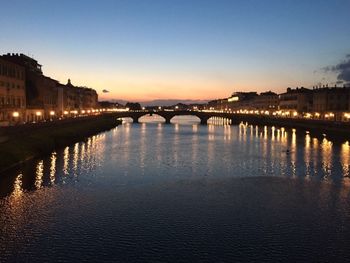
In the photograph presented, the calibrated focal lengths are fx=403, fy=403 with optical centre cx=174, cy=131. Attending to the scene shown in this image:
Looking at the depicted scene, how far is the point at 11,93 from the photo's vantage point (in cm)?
7288

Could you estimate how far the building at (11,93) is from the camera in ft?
222

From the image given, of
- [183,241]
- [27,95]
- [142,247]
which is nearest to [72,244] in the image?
[142,247]

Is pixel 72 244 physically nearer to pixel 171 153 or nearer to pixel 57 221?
pixel 57 221

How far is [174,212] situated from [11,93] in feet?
187

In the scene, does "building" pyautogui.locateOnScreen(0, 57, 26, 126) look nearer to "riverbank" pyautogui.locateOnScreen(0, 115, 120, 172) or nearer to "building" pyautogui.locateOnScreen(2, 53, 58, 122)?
"building" pyautogui.locateOnScreen(2, 53, 58, 122)

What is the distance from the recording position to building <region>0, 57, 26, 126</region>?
6769 cm

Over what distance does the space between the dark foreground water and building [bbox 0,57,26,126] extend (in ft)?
87.4

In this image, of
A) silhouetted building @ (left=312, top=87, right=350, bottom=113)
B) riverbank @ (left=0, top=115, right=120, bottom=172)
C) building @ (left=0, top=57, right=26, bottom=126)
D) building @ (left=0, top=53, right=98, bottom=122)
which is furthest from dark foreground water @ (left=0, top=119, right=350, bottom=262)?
silhouetted building @ (left=312, top=87, right=350, bottom=113)

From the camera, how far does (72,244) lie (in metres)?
20.2

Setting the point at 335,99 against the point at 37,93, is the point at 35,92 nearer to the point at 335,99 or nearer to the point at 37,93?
the point at 37,93

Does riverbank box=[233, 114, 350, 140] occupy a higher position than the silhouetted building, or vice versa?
the silhouetted building

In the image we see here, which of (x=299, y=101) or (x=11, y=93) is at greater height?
(x=11, y=93)

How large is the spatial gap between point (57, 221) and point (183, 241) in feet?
26.1

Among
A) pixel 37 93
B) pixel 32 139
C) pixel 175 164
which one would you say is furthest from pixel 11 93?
pixel 175 164
